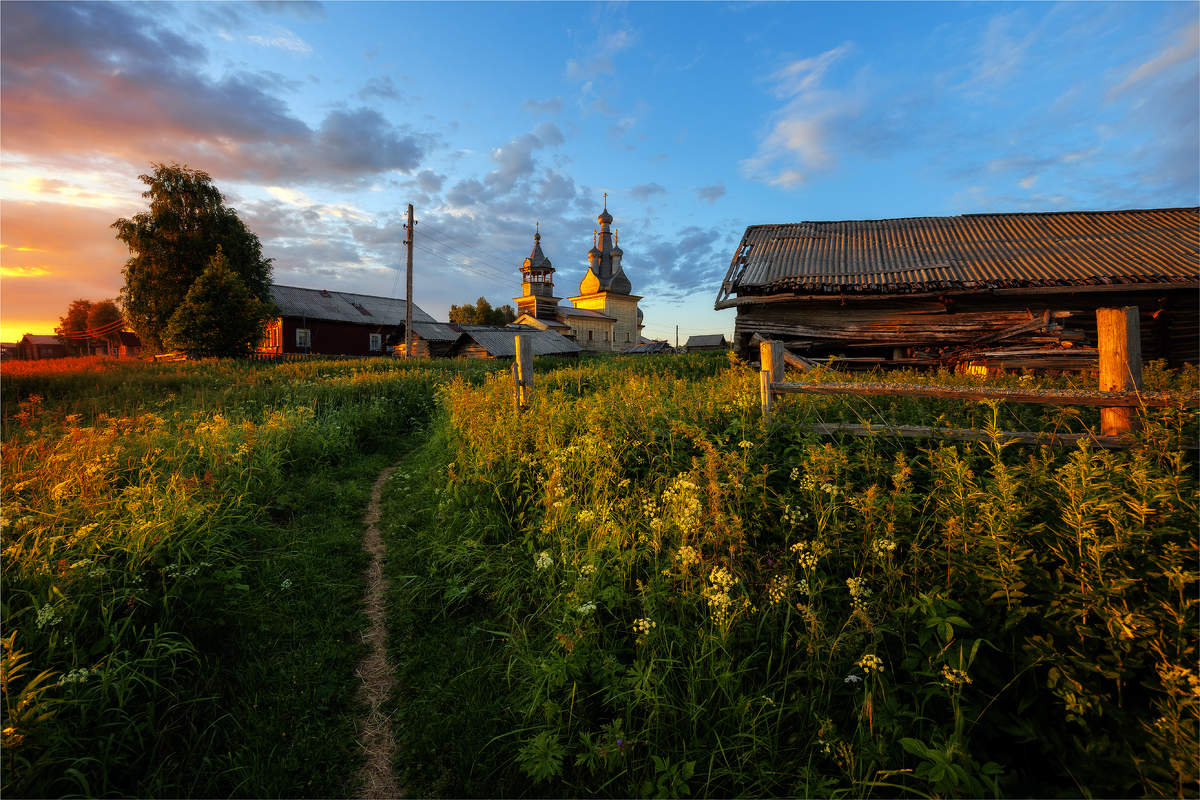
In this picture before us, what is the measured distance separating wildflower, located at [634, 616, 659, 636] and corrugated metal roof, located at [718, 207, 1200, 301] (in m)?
11.8

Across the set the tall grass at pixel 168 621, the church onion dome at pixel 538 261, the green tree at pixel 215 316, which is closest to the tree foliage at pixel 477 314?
the church onion dome at pixel 538 261

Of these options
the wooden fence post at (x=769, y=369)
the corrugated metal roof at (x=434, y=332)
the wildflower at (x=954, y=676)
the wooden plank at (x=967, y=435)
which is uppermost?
the corrugated metal roof at (x=434, y=332)

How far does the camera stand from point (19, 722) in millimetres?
2242

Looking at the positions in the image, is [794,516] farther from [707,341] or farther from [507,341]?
[707,341]

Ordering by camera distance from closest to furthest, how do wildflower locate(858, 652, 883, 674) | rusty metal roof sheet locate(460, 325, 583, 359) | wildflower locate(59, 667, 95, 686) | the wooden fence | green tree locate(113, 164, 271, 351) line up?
1. wildflower locate(858, 652, 883, 674)
2. wildflower locate(59, 667, 95, 686)
3. the wooden fence
4. green tree locate(113, 164, 271, 351)
5. rusty metal roof sheet locate(460, 325, 583, 359)

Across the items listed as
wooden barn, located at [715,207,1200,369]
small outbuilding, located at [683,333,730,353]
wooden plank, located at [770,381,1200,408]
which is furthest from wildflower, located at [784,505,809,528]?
small outbuilding, located at [683,333,730,353]

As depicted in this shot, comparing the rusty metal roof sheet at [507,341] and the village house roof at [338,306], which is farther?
the village house roof at [338,306]

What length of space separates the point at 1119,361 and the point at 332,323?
45.0 m

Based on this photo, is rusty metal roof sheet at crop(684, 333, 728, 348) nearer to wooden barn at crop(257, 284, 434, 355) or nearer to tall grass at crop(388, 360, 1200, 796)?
wooden barn at crop(257, 284, 434, 355)

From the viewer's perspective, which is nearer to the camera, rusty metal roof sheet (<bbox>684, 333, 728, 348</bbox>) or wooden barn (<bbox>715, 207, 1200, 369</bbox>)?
wooden barn (<bbox>715, 207, 1200, 369</bbox>)

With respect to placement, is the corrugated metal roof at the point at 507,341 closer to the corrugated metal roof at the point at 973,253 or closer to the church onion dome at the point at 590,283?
the corrugated metal roof at the point at 973,253

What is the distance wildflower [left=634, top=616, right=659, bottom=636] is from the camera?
9.02 feet

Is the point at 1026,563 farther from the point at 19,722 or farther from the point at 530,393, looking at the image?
the point at 530,393

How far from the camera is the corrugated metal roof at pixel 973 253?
11758mm
